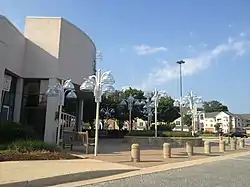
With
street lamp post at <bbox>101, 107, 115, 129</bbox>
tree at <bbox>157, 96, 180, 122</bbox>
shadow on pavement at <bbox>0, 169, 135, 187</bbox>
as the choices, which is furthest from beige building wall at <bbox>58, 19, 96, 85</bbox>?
tree at <bbox>157, 96, 180, 122</bbox>

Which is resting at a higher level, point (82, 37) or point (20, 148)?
point (82, 37)

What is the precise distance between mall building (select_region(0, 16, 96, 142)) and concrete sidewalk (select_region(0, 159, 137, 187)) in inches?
578

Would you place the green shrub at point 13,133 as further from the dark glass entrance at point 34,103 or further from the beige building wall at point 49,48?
the dark glass entrance at point 34,103

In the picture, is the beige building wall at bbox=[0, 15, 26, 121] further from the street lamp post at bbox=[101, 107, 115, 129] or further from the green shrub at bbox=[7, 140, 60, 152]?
the street lamp post at bbox=[101, 107, 115, 129]

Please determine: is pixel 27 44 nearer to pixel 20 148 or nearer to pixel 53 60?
pixel 53 60

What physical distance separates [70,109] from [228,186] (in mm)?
29377

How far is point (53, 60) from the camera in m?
27.0

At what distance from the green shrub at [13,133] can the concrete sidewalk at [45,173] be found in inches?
208

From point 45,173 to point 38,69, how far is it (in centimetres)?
1854

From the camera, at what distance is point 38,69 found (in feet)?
88.7

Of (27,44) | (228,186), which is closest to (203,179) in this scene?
(228,186)

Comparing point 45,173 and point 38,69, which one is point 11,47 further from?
point 45,173

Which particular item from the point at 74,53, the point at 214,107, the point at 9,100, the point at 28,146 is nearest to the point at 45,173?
the point at 28,146

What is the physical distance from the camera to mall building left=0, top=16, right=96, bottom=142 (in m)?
26.0
